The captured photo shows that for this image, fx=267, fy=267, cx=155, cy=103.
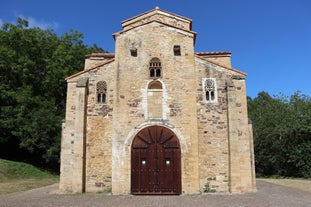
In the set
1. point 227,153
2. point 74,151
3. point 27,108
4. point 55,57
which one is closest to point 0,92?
point 27,108

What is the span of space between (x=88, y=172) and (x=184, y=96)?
6.34 m

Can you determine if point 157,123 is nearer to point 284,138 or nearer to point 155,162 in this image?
point 155,162

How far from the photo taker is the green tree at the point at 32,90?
2491 centimetres

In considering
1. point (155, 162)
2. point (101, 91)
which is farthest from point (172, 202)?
point (101, 91)

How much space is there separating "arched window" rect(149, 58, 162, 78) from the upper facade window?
2507mm

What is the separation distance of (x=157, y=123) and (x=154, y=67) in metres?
3.08

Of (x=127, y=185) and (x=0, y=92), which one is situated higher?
(x=0, y=92)

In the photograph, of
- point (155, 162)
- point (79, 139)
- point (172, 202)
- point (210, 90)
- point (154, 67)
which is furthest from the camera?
point (154, 67)

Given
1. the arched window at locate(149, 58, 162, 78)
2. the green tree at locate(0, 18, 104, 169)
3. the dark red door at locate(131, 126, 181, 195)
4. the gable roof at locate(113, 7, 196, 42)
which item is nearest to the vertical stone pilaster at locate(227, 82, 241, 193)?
the dark red door at locate(131, 126, 181, 195)

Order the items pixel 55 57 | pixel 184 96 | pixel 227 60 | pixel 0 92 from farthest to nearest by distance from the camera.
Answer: pixel 55 57 → pixel 0 92 → pixel 227 60 → pixel 184 96

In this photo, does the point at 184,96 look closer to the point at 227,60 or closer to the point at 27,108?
the point at 227,60

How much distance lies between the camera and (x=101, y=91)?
14633 millimetres

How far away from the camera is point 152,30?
14.8 metres

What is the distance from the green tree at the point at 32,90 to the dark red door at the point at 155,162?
14.3 m
